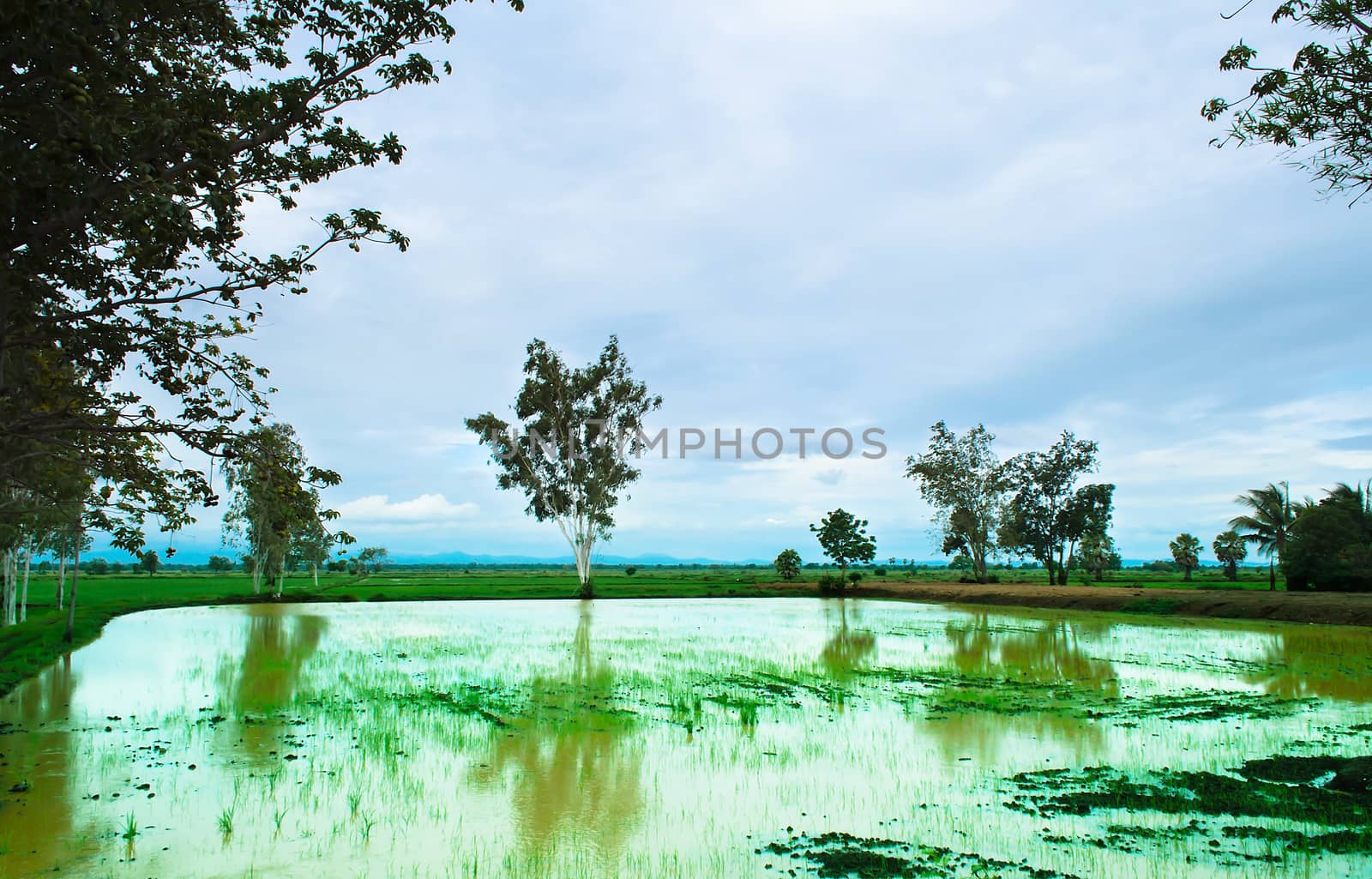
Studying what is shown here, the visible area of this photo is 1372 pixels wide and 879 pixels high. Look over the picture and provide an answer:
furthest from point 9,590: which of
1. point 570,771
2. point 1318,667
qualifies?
point 1318,667

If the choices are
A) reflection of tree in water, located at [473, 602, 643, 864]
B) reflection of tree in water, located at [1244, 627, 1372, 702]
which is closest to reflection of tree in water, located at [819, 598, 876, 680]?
reflection of tree in water, located at [473, 602, 643, 864]

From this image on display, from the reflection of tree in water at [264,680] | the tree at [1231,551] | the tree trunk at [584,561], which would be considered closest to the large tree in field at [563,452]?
the tree trunk at [584,561]

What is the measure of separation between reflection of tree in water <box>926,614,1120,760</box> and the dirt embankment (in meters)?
11.3

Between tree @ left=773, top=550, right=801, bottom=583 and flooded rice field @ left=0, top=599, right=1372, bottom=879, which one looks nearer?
flooded rice field @ left=0, top=599, right=1372, bottom=879

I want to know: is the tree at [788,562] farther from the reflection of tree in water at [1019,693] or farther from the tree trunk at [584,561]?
the reflection of tree in water at [1019,693]

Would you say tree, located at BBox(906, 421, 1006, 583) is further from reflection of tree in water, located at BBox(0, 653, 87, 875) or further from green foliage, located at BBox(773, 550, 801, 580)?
reflection of tree in water, located at BBox(0, 653, 87, 875)

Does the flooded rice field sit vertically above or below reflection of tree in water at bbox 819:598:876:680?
above

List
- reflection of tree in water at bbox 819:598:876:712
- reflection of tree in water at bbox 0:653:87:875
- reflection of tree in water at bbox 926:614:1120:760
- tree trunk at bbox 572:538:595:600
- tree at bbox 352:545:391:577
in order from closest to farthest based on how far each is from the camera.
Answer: reflection of tree in water at bbox 0:653:87:875 → reflection of tree in water at bbox 926:614:1120:760 → reflection of tree in water at bbox 819:598:876:712 → tree trunk at bbox 572:538:595:600 → tree at bbox 352:545:391:577

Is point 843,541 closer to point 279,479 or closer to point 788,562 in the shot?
point 788,562

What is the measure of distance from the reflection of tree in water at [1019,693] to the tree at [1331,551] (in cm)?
2324

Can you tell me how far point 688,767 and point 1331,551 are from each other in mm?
42566

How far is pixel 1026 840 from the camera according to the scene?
20.8 ft

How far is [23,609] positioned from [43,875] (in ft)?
109

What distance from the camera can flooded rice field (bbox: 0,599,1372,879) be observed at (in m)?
6.16
